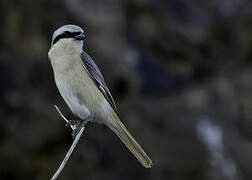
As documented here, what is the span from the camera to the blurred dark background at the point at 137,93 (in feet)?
35.7

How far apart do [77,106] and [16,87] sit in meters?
4.92

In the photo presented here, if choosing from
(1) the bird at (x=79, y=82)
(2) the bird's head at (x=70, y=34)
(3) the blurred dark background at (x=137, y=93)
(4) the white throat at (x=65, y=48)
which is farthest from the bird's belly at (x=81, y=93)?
(3) the blurred dark background at (x=137, y=93)

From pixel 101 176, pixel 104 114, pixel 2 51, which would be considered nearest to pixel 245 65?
pixel 101 176

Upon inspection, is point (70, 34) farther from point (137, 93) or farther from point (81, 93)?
point (137, 93)

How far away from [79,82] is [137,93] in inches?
213

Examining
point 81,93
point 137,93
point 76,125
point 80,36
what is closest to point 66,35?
point 80,36

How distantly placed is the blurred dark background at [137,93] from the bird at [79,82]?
4.36m

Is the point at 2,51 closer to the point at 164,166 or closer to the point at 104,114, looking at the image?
the point at 164,166

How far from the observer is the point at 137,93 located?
11.6 m

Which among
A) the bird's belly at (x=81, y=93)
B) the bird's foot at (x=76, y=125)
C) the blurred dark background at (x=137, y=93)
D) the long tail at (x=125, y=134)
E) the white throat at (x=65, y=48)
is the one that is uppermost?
the white throat at (x=65, y=48)

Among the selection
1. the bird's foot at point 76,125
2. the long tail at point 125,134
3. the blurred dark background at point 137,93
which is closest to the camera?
the bird's foot at point 76,125

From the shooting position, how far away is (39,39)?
451 inches

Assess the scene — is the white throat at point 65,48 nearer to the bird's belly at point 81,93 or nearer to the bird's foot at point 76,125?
the bird's belly at point 81,93

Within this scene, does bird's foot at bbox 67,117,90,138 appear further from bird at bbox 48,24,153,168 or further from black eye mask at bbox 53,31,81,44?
black eye mask at bbox 53,31,81,44
